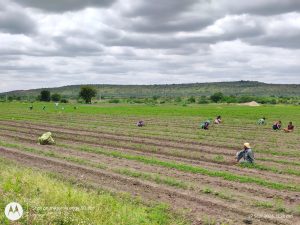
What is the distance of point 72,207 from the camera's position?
10.9 m

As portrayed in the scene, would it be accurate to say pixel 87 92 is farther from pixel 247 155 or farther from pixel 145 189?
pixel 145 189

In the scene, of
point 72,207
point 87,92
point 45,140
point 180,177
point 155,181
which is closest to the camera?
point 72,207

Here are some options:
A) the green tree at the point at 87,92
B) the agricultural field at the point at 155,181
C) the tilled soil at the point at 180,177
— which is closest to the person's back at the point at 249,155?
the agricultural field at the point at 155,181

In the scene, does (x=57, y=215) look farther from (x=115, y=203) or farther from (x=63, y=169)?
(x=63, y=169)

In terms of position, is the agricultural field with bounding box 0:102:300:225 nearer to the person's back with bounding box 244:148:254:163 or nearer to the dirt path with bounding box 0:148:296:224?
the dirt path with bounding box 0:148:296:224

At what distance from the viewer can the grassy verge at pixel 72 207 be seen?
10.1 metres

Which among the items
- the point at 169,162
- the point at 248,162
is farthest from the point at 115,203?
the point at 248,162

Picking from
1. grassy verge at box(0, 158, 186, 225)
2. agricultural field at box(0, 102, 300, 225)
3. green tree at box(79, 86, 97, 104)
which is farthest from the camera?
green tree at box(79, 86, 97, 104)

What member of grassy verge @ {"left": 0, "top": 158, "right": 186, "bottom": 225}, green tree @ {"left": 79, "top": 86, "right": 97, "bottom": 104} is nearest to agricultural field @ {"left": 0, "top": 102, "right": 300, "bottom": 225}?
grassy verge @ {"left": 0, "top": 158, "right": 186, "bottom": 225}

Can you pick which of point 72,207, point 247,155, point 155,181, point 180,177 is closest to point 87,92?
point 247,155

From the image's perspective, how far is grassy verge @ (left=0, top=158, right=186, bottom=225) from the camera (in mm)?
10094

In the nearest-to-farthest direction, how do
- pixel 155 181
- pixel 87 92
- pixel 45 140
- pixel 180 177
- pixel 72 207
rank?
pixel 72 207
pixel 155 181
pixel 180 177
pixel 45 140
pixel 87 92

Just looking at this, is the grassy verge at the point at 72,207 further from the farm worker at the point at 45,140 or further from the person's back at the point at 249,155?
the farm worker at the point at 45,140

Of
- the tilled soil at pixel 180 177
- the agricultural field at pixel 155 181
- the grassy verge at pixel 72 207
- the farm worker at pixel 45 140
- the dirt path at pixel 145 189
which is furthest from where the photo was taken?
the farm worker at pixel 45 140
